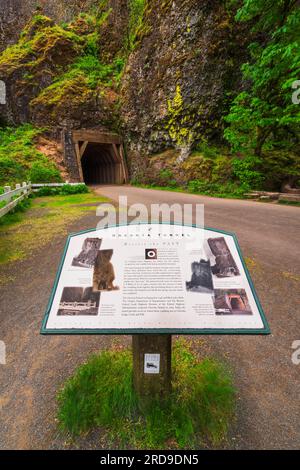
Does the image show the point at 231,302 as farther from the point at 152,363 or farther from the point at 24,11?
the point at 24,11

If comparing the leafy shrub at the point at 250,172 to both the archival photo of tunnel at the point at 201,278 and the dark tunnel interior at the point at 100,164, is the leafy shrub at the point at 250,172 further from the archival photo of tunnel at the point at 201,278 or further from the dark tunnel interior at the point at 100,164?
the dark tunnel interior at the point at 100,164

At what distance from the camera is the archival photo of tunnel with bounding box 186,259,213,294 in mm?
1722

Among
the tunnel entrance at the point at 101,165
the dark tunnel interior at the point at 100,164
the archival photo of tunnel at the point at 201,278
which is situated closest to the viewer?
the archival photo of tunnel at the point at 201,278

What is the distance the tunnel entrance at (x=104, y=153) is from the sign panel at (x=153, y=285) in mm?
20930

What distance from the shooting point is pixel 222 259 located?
1.88m

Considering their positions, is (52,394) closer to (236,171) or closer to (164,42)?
(236,171)

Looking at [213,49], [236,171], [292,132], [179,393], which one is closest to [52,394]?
[179,393]

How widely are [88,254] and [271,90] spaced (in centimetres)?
1373

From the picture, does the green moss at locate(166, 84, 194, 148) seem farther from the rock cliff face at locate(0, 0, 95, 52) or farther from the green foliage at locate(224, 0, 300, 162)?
the rock cliff face at locate(0, 0, 95, 52)

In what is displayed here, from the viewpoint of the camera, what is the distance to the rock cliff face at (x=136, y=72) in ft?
54.4

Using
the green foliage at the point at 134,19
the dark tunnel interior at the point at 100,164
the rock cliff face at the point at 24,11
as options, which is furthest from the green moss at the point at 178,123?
the rock cliff face at the point at 24,11

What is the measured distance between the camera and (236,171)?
13984 mm

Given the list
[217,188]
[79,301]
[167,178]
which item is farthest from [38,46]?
[79,301]

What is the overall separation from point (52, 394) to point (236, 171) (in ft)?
46.7
